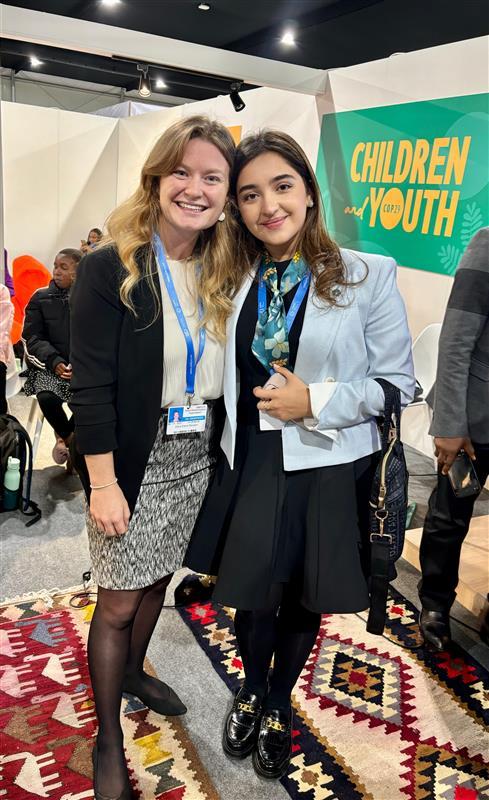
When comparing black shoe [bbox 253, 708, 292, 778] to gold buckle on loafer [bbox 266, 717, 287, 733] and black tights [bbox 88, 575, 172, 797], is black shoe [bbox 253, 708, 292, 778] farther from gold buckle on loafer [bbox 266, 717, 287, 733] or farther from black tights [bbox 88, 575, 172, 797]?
black tights [bbox 88, 575, 172, 797]

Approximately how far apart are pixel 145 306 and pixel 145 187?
31 cm

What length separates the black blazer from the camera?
58.0 inches

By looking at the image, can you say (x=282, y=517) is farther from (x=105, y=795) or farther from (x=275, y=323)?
(x=105, y=795)

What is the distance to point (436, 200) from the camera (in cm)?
398

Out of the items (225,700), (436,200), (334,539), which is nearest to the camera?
(334,539)

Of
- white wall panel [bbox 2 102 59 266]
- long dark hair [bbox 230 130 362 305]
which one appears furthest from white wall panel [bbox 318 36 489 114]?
white wall panel [bbox 2 102 59 266]

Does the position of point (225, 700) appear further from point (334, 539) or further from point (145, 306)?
point (145, 306)

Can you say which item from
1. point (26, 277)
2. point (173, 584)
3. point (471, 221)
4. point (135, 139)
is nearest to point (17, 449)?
point (173, 584)

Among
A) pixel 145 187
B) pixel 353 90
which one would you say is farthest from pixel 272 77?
pixel 145 187

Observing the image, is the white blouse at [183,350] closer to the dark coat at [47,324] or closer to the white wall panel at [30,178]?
the dark coat at [47,324]

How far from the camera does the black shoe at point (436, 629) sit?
2500 millimetres

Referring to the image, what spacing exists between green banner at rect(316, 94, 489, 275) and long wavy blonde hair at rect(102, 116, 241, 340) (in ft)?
8.34

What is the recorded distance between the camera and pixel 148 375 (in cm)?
153

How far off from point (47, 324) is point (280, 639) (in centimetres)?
→ 274
